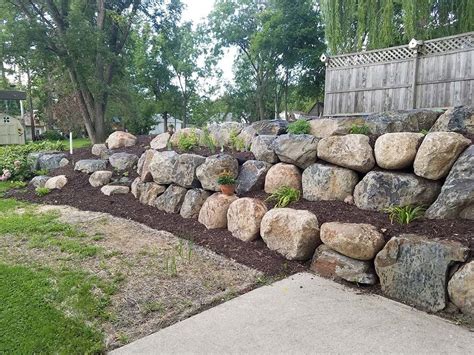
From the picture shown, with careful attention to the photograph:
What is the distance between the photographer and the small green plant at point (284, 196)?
419 cm

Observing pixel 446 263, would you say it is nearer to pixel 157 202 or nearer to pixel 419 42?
pixel 157 202

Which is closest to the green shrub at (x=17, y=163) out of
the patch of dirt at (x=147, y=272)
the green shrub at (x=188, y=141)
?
the green shrub at (x=188, y=141)

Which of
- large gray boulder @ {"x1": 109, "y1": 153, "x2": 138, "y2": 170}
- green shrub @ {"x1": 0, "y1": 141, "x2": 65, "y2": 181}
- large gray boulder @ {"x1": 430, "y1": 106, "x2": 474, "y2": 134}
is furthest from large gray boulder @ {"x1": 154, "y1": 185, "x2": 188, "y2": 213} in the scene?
green shrub @ {"x1": 0, "y1": 141, "x2": 65, "y2": 181}

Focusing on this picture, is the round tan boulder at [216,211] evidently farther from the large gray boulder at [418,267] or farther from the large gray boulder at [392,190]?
the large gray boulder at [418,267]

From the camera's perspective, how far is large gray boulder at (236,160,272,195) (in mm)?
4703

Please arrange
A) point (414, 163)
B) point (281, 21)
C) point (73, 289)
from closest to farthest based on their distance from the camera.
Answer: point (73, 289), point (414, 163), point (281, 21)

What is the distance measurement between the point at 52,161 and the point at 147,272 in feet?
20.5

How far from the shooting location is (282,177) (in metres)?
4.46

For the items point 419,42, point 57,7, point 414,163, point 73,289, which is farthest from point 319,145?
point 57,7

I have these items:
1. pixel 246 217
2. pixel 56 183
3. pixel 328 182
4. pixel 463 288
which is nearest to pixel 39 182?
pixel 56 183

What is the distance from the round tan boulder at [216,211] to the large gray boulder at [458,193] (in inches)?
89.0

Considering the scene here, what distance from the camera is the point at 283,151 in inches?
179

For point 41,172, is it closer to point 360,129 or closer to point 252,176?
point 252,176

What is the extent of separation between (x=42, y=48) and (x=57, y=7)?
1404 mm
